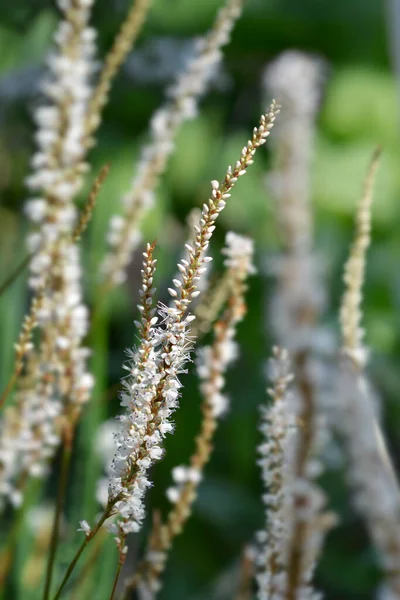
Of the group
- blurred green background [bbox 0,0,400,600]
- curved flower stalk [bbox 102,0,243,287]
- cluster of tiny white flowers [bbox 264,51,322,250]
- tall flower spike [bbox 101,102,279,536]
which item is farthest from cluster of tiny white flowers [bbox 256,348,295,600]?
cluster of tiny white flowers [bbox 264,51,322,250]

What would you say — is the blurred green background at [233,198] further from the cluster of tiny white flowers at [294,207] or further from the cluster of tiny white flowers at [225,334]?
the cluster of tiny white flowers at [225,334]

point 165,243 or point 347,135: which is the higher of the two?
point 347,135

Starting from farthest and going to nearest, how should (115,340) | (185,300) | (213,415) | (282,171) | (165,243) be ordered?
(115,340), (165,243), (282,171), (213,415), (185,300)

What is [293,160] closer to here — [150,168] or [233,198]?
[150,168]

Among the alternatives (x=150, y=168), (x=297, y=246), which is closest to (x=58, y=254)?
(x=150, y=168)

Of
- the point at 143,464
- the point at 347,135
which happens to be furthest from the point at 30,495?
the point at 347,135

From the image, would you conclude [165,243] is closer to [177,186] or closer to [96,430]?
[177,186]

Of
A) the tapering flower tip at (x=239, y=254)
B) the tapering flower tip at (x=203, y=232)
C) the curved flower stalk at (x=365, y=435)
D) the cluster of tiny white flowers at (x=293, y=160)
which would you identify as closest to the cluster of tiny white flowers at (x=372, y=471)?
the curved flower stalk at (x=365, y=435)
